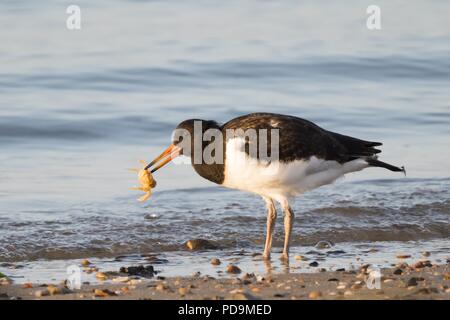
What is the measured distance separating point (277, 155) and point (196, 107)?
625 centimetres

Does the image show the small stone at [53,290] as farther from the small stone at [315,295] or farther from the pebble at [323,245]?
the pebble at [323,245]

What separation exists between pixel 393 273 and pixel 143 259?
2.19 metres

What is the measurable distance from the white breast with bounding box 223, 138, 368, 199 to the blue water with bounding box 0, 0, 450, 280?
0.84 meters

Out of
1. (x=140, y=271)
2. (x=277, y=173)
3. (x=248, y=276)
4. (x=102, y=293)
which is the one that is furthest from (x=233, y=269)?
(x=102, y=293)

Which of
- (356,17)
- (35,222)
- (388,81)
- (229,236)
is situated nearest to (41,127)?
(35,222)

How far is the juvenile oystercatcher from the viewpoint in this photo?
7.89 meters

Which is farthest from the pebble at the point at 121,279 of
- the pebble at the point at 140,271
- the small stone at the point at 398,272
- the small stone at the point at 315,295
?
the small stone at the point at 398,272

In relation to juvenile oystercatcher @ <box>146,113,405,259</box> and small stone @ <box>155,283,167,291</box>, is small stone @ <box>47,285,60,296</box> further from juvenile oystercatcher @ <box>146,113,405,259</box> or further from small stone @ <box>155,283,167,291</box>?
juvenile oystercatcher @ <box>146,113,405,259</box>

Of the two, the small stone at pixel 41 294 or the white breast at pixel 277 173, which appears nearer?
the small stone at pixel 41 294

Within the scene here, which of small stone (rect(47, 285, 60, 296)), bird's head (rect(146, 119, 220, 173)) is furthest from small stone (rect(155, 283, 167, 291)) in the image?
bird's head (rect(146, 119, 220, 173))

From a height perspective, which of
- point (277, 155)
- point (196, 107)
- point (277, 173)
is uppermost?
point (196, 107)

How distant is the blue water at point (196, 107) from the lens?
9.31 m

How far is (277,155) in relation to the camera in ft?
25.8

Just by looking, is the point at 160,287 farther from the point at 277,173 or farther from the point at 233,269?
the point at 277,173
